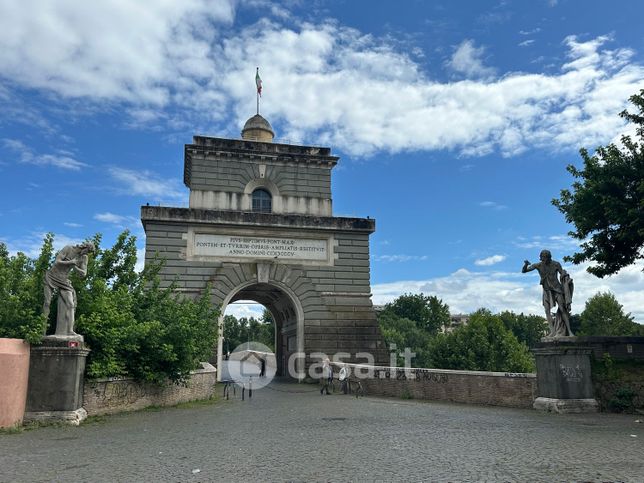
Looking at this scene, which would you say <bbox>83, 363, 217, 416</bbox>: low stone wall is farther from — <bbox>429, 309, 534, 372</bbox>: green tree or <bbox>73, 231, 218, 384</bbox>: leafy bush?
<bbox>429, 309, 534, 372</bbox>: green tree

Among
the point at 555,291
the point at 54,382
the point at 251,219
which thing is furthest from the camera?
the point at 251,219

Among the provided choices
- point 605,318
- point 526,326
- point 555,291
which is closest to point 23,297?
point 555,291

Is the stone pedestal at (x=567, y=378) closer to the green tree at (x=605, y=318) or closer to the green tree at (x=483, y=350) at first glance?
the green tree at (x=483, y=350)

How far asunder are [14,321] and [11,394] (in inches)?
74.3

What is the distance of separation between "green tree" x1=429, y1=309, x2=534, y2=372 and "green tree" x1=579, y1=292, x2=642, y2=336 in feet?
57.6

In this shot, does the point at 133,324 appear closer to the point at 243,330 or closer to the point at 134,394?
the point at 134,394

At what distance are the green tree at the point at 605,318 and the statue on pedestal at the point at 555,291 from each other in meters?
51.9

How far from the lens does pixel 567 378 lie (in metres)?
14.2

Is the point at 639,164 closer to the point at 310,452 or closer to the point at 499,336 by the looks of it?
the point at 310,452

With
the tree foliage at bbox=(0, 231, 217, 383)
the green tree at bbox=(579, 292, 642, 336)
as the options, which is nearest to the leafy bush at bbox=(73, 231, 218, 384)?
the tree foliage at bbox=(0, 231, 217, 383)

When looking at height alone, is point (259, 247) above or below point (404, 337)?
above

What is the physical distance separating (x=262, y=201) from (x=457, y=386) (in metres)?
16.3

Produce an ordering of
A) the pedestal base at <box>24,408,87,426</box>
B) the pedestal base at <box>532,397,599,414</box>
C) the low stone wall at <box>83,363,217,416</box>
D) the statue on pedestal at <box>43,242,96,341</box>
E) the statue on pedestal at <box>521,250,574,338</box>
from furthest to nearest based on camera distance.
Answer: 1. the statue on pedestal at <box>521,250,574,338</box>
2. the pedestal base at <box>532,397,599,414</box>
3. the low stone wall at <box>83,363,217,416</box>
4. the statue on pedestal at <box>43,242,96,341</box>
5. the pedestal base at <box>24,408,87,426</box>

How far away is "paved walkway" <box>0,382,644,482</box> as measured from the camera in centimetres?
746
